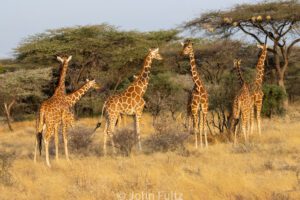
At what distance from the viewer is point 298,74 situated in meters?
31.9

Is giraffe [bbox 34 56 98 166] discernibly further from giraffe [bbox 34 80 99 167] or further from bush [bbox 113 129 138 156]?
bush [bbox 113 129 138 156]

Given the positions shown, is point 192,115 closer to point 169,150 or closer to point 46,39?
point 169,150

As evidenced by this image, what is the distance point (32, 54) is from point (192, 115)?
46.1 ft

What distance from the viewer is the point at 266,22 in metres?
24.5

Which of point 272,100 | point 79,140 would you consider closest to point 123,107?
point 79,140

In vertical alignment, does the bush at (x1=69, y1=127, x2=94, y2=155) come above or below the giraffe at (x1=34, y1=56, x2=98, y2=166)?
below

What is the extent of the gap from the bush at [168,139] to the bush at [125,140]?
500 millimetres

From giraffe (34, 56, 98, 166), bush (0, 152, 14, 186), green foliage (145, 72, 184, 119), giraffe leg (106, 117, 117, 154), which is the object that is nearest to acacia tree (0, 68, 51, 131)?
green foliage (145, 72, 184, 119)

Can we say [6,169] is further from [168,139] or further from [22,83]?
[22,83]

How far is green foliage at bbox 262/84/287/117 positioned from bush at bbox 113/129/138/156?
920 cm

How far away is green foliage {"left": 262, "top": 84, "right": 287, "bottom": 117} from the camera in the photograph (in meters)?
20.4

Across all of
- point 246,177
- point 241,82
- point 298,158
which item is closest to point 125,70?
point 241,82

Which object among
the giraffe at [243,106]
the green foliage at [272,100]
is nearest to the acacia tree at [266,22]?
the green foliage at [272,100]

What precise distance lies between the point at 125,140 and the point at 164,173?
2883mm
